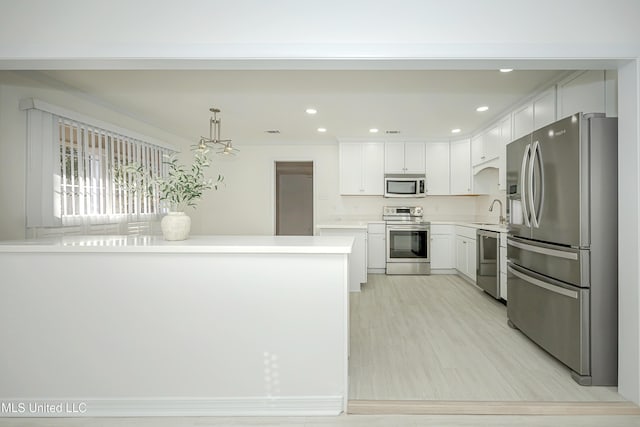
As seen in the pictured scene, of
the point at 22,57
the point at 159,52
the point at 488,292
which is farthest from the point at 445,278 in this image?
the point at 22,57

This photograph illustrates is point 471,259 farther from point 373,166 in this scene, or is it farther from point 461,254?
point 373,166

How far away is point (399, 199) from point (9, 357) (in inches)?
214

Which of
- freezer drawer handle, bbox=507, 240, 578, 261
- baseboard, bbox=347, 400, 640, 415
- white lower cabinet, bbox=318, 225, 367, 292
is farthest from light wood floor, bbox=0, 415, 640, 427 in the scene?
white lower cabinet, bbox=318, 225, 367, 292

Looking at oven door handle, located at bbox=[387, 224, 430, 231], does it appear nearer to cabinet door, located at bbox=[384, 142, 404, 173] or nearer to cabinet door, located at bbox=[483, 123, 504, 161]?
cabinet door, located at bbox=[384, 142, 404, 173]

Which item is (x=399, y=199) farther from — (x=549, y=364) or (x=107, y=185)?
(x=107, y=185)

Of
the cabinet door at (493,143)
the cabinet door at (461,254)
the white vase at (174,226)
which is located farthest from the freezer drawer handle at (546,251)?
the white vase at (174,226)

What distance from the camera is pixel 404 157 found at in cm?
585

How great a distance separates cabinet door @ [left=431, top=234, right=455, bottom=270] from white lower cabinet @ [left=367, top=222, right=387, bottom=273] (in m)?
0.82

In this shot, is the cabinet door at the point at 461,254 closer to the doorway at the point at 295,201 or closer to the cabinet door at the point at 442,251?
the cabinet door at the point at 442,251

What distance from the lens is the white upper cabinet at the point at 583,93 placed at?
2.49 meters

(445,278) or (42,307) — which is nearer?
(42,307)

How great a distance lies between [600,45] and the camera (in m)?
1.86

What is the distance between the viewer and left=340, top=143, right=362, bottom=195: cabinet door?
588 centimetres

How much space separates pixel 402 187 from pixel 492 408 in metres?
4.26
